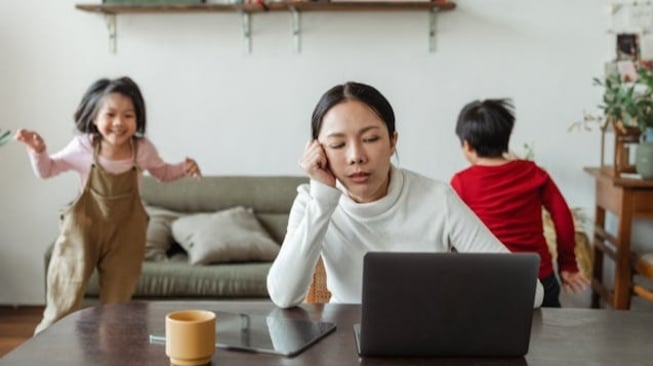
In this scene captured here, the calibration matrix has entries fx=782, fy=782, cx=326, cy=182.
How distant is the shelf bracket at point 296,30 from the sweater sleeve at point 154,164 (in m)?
1.16

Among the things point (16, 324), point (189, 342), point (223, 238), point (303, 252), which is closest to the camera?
point (189, 342)

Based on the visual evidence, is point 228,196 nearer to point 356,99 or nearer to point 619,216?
point 619,216

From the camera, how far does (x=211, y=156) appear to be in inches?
159

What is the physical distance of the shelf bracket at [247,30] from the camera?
3.91 metres

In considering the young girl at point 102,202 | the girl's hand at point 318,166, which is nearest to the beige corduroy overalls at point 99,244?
the young girl at point 102,202

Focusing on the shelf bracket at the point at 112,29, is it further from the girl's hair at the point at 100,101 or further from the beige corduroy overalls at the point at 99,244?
the beige corduroy overalls at the point at 99,244

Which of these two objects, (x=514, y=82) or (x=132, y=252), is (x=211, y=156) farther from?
(x=514, y=82)

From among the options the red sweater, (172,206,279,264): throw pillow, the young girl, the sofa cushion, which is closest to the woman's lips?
the red sweater

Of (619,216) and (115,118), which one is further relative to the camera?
(619,216)

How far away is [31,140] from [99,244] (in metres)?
0.44

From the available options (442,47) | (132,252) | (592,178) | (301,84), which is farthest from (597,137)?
(132,252)

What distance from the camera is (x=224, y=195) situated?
3814 mm

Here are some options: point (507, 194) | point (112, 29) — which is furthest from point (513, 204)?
point (112, 29)

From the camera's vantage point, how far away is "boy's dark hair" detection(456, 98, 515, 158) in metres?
2.60
